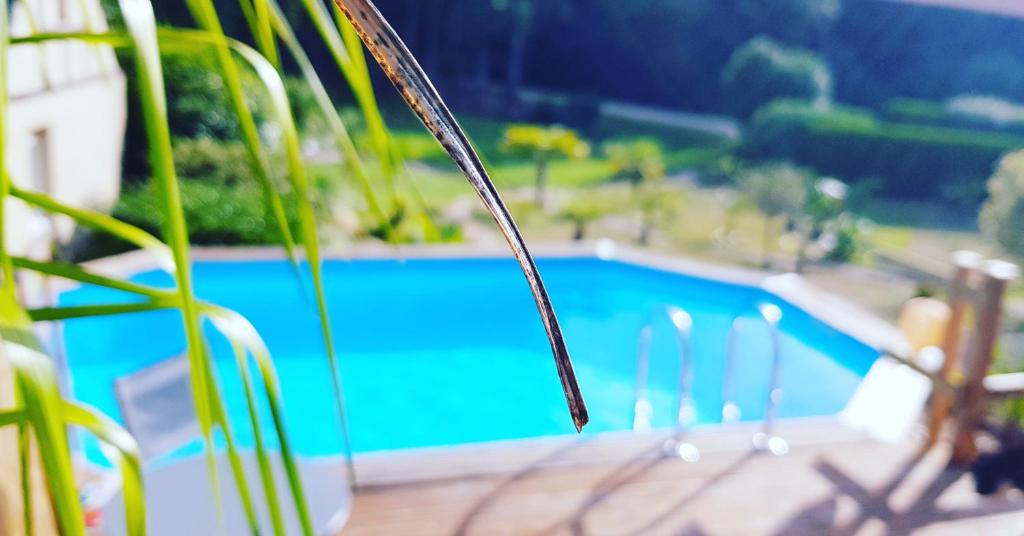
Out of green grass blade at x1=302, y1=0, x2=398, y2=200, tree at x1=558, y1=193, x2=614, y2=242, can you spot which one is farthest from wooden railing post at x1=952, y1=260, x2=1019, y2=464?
tree at x1=558, y1=193, x2=614, y2=242

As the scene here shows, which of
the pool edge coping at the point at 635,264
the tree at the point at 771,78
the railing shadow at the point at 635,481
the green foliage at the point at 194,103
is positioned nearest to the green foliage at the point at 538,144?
the pool edge coping at the point at 635,264

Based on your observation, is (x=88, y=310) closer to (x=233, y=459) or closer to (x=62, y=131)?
(x=233, y=459)

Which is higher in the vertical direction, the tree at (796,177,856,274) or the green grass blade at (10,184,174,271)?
the green grass blade at (10,184,174,271)

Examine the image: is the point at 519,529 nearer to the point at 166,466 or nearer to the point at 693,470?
the point at 693,470

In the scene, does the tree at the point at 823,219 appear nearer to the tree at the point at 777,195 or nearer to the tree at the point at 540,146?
the tree at the point at 777,195

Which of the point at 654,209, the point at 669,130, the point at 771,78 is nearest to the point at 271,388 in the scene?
the point at 654,209

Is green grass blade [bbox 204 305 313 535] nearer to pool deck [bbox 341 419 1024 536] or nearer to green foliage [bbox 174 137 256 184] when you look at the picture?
pool deck [bbox 341 419 1024 536]
